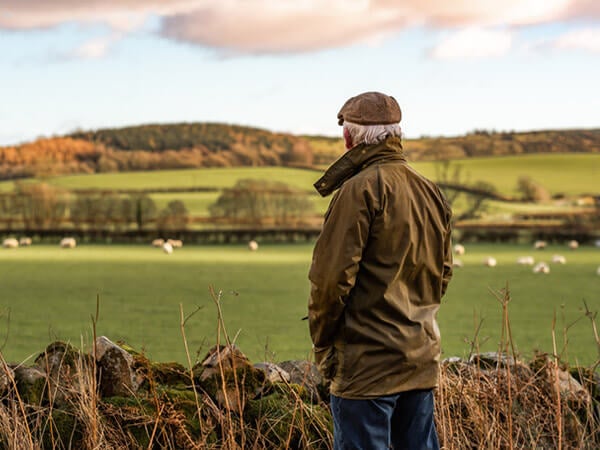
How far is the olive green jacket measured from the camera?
3012 millimetres

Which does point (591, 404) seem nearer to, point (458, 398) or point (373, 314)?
point (458, 398)

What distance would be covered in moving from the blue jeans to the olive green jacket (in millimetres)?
65

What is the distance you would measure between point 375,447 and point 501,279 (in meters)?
15.4

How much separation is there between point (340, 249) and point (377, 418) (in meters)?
0.67

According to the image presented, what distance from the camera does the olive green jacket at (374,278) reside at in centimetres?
301

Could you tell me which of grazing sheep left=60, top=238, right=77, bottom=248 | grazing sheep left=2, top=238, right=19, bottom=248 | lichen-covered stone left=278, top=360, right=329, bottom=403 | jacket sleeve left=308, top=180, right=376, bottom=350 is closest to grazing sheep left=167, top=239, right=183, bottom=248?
grazing sheep left=60, top=238, right=77, bottom=248

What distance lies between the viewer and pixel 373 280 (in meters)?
3.12

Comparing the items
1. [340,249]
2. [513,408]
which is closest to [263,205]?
[513,408]

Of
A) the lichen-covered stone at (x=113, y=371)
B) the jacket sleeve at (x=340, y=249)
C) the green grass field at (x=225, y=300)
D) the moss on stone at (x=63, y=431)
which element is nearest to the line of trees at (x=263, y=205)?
the green grass field at (x=225, y=300)

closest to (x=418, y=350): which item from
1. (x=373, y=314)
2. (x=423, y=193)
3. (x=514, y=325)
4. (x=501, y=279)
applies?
(x=373, y=314)

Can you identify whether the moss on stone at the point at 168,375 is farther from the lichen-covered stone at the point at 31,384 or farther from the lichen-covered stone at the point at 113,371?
the lichen-covered stone at the point at 31,384

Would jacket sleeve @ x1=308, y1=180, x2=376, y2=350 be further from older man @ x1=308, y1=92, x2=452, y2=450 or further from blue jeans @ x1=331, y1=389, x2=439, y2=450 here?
blue jeans @ x1=331, y1=389, x2=439, y2=450

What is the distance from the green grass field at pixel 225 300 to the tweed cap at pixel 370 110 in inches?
61.9

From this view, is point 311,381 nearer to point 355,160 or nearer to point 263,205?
point 355,160
